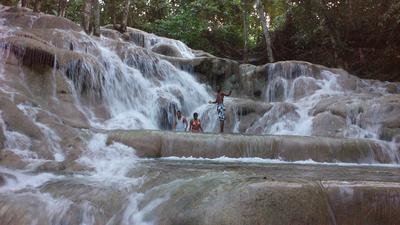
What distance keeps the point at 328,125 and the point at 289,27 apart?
38.6 feet

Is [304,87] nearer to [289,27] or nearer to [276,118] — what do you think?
[276,118]

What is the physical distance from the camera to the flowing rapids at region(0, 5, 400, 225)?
15.2 ft

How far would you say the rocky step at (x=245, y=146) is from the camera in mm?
8531

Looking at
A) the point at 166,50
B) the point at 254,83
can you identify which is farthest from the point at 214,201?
the point at 166,50

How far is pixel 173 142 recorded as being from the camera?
865 cm

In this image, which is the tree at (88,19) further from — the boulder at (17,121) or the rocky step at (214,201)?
the rocky step at (214,201)

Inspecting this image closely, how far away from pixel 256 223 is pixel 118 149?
4.50 m

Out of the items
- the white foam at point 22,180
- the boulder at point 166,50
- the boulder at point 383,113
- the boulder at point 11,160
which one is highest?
the boulder at point 166,50

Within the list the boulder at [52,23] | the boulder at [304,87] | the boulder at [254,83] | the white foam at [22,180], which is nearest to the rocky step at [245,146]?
the white foam at [22,180]

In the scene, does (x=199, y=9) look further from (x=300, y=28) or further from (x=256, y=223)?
(x=256, y=223)

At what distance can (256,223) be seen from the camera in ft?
14.0

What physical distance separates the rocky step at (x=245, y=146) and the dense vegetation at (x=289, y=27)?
31.5 feet

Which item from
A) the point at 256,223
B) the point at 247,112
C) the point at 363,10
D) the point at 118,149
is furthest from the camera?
the point at 363,10

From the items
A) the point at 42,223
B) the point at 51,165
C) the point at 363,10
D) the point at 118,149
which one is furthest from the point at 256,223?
the point at 363,10
